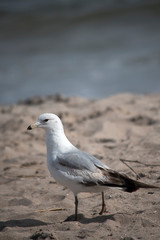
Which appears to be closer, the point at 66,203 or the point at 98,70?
the point at 66,203

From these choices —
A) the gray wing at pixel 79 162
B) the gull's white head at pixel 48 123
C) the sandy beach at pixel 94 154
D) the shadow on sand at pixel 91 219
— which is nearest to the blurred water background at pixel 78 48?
the sandy beach at pixel 94 154

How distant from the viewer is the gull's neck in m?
4.34

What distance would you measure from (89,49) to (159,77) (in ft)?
13.6

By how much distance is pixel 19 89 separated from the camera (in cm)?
1157

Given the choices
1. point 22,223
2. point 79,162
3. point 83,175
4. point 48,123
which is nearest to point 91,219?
point 83,175

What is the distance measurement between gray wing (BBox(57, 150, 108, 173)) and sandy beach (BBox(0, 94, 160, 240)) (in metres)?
0.46

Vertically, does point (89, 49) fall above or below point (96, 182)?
above

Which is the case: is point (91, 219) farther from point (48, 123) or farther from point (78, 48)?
point (78, 48)

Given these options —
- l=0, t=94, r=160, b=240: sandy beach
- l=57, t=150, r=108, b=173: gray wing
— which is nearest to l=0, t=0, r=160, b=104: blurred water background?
l=0, t=94, r=160, b=240: sandy beach

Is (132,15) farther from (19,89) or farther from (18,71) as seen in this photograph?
(19,89)

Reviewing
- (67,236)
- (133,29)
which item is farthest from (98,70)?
(67,236)

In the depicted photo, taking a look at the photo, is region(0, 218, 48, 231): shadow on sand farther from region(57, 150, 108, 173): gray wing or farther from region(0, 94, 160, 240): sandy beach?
region(57, 150, 108, 173): gray wing

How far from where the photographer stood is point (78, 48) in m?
15.0

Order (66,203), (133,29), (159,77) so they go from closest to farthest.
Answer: (66,203) → (159,77) → (133,29)
